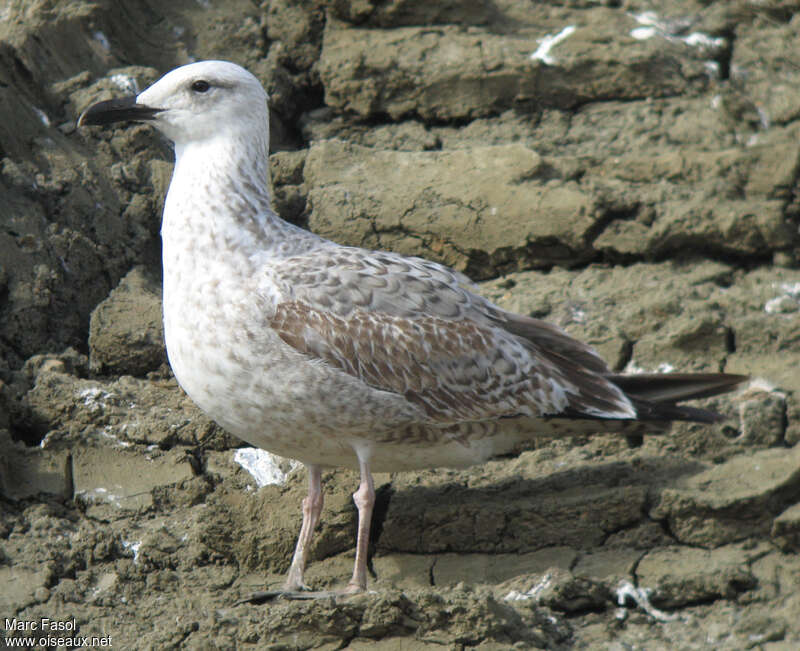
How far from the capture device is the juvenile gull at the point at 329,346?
442cm

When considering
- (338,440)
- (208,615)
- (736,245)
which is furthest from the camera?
(736,245)

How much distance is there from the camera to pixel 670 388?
5.10 m

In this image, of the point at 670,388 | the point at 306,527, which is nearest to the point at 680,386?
the point at 670,388

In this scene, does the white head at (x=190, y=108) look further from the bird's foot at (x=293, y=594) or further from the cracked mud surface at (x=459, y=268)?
the bird's foot at (x=293, y=594)

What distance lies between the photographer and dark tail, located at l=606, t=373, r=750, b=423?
498 cm

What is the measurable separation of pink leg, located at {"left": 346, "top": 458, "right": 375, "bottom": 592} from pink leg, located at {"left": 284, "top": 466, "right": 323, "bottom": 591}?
17cm

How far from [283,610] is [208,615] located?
0.41 metres

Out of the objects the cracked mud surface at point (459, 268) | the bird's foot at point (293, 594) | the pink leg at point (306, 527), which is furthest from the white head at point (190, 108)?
the bird's foot at point (293, 594)

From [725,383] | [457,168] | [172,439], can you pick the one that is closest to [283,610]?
[172,439]

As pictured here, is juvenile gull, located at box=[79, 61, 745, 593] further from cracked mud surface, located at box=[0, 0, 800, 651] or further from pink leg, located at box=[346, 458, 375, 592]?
cracked mud surface, located at box=[0, 0, 800, 651]

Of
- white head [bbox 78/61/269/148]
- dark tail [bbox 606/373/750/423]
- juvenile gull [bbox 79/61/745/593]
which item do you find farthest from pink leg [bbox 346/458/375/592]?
white head [bbox 78/61/269/148]

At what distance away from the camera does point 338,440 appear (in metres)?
4.54

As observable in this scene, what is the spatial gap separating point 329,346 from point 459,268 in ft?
6.30

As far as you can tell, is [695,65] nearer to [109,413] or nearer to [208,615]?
[109,413]
